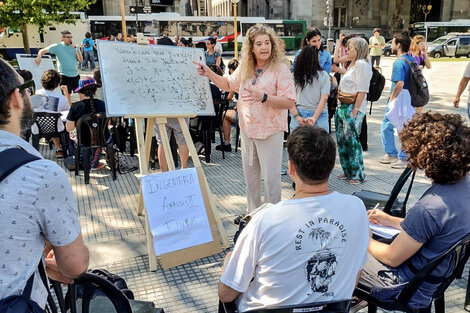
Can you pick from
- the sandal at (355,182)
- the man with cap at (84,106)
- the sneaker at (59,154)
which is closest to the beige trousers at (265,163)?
the sandal at (355,182)

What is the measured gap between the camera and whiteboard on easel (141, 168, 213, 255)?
3.14 meters

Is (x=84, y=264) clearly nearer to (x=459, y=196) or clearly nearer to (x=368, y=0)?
(x=459, y=196)

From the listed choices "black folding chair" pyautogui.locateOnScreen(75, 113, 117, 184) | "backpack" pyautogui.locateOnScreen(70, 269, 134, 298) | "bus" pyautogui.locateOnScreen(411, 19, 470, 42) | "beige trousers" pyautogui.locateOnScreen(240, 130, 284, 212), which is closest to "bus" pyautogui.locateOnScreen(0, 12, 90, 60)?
"black folding chair" pyautogui.locateOnScreen(75, 113, 117, 184)

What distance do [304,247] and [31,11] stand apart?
1607cm

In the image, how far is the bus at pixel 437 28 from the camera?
32.2m

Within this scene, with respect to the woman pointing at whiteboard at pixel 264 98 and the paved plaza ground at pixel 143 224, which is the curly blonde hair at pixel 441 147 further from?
the woman pointing at whiteboard at pixel 264 98

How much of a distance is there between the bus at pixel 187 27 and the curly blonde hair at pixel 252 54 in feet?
79.8

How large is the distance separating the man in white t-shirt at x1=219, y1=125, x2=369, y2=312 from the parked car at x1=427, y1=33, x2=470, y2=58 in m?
29.8

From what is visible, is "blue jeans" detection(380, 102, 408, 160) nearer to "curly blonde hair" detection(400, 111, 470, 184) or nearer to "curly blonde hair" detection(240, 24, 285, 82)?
"curly blonde hair" detection(240, 24, 285, 82)

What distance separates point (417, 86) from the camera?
5496 mm

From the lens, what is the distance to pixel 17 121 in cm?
142

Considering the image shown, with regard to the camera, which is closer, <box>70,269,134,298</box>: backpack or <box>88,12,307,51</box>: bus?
<box>70,269,134,298</box>: backpack

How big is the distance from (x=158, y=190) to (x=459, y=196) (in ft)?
6.96

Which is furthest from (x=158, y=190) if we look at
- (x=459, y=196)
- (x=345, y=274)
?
(x=459, y=196)
